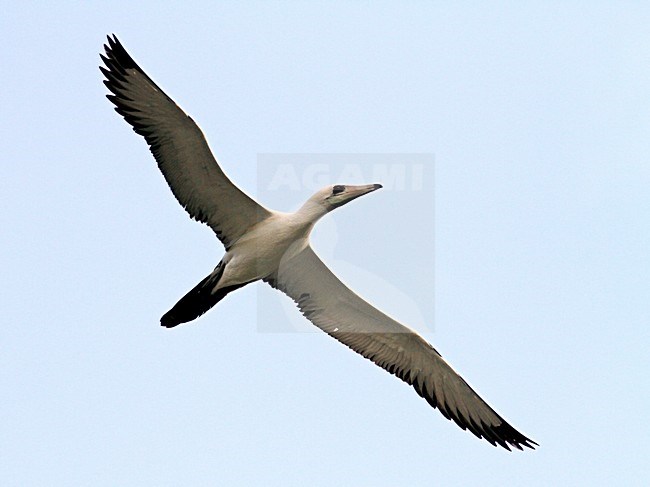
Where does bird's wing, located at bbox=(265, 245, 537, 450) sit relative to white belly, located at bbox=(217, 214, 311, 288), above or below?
below

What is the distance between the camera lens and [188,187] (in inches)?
755

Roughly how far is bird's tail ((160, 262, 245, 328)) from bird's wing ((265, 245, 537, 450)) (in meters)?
1.15

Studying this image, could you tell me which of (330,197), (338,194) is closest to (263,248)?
(330,197)

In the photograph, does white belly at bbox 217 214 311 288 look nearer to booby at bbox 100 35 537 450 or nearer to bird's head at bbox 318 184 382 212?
booby at bbox 100 35 537 450

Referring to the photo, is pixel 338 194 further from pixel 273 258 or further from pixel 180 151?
pixel 180 151

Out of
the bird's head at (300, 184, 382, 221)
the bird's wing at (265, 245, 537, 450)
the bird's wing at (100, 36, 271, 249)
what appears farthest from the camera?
the bird's wing at (265, 245, 537, 450)

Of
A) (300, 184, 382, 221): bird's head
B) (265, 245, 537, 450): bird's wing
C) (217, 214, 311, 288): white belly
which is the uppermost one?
(300, 184, 382, 221): bird's head

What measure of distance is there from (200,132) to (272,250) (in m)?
2.29

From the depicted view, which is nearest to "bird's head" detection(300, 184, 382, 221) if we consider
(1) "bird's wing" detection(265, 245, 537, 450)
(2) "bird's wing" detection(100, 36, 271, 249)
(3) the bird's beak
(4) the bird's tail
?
(3) the bird's beak

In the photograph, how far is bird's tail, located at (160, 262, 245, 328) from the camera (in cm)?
1911

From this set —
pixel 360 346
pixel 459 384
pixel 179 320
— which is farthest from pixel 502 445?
pixel 179 320

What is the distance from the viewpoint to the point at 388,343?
2033cm

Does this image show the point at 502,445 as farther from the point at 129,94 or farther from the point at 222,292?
the point at 129,94

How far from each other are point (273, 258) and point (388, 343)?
265cm
